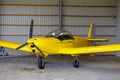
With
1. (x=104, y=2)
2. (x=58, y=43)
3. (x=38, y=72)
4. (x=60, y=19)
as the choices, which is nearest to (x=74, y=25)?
(x=60, y=19)

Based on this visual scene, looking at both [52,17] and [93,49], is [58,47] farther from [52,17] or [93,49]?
[52,17]

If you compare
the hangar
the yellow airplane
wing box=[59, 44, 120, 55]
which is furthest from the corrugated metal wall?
wing box=[59, 44, 120, 55]

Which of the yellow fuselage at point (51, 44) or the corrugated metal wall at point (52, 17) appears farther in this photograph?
the corrugated metal wall at point (52, 17)

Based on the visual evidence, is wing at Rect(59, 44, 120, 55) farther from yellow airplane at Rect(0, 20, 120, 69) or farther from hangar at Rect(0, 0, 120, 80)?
hangar at Rect(0, 0, 120, 80)

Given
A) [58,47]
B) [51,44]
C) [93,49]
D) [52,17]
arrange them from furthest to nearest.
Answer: [52,17]
[58,47]
[51,44]
[93,49]

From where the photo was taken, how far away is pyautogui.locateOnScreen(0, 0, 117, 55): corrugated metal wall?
13891 mm

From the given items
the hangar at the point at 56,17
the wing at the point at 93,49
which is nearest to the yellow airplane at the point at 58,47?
the wing at the point at 93,49

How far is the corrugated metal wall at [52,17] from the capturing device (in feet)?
45.6

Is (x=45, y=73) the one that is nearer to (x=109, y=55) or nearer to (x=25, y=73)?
(x=25, y=73)

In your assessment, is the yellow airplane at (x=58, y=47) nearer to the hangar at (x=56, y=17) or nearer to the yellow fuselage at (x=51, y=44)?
the yellow fuselage at (x=51, y=44)

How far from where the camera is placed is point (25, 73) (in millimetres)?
8164

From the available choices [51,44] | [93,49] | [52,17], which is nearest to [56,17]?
[52,17]

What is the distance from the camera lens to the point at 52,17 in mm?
14164

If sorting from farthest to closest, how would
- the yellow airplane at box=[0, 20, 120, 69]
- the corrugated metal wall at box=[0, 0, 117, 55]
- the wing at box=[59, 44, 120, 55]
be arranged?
1. the corrugated metal wall at box=[0, 0, 117, 55]
2. the yellow airplane at box=[0, 20, 120, 69]
3. the wing at box=[59, 44, 120, 55]
